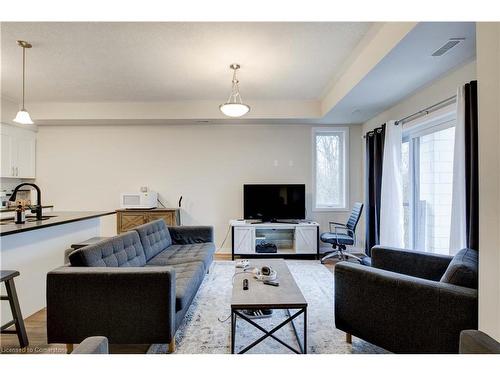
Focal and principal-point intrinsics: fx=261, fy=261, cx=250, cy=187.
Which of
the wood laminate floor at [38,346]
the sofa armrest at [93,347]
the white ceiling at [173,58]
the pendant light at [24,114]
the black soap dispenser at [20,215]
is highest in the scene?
the white ceiling at [173,58]

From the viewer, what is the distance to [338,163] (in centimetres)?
514

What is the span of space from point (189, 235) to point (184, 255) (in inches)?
28.8

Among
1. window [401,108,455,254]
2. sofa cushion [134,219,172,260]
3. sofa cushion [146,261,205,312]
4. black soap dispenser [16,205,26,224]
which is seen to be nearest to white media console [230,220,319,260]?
sofa cushion [134,219,172,260]

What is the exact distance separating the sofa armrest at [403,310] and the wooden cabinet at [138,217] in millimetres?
3326

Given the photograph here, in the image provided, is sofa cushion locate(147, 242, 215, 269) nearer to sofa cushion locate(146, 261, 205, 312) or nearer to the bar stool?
sofa cushion locate(146, 261, 205, 312)

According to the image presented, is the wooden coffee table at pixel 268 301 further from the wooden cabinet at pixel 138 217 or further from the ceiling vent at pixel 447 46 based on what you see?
the wooden cabinet at pixel 138 217

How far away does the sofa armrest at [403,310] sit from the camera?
4.84ft

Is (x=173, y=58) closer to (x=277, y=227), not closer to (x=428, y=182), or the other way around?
(x=277, y=227)

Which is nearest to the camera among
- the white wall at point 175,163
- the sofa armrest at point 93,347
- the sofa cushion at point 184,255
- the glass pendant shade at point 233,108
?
the sofa armrest at point 93,347

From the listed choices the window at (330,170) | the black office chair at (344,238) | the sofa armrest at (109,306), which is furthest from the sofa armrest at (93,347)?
the window at (330,170)

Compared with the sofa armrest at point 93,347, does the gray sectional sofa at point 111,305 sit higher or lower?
lower

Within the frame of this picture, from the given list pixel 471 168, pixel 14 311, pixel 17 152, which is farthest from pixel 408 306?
pixel 17 152
